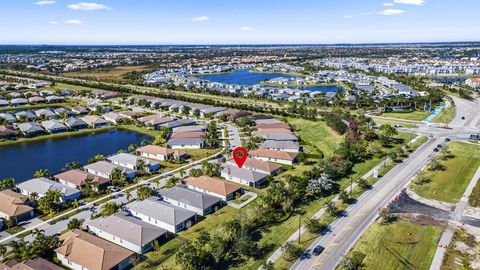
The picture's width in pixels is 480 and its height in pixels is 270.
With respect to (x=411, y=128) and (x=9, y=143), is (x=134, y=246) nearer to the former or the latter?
(x=9, y=143)

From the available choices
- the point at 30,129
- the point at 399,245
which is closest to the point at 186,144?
the point at 30,129

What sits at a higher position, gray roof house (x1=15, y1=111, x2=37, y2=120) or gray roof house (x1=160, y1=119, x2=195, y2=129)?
gray roof house (x1=15, y1=111, x2=37, y2=120)

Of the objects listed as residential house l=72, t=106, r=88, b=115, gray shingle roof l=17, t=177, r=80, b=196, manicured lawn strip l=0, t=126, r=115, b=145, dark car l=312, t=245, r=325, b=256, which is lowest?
dark car l=312, t=245, r=325, b=256

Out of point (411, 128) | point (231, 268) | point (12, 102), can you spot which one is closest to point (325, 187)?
point (231, 268)

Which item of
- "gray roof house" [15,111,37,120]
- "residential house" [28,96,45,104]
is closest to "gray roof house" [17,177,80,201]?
"gray roof house" [15,111,37,120]

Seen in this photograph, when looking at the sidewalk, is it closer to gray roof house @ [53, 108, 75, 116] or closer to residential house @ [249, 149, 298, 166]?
residential house @ [249, 149, 298, 166]

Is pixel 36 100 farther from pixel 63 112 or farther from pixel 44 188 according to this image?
pixel 44 188

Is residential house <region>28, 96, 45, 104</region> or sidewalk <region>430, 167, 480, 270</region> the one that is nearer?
sidewalk <region>430, 167, 480, 270</region>
